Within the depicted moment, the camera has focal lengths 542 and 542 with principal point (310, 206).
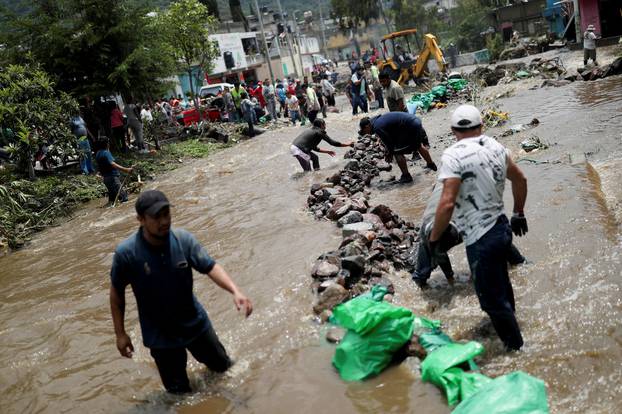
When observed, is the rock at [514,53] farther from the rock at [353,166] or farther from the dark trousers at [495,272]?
the dark trousers at [495,272]

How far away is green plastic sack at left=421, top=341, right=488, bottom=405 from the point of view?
9.80 feet

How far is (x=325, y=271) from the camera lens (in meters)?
5.05

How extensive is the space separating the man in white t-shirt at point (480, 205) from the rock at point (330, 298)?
1.41 metres

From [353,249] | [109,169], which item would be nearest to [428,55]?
[109,169]

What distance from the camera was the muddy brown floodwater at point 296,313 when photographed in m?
3.42

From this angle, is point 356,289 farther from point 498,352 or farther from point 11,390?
point 11,390

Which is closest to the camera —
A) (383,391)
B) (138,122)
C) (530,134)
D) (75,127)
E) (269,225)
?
(383,391)

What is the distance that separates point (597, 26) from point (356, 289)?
25220 millimetres

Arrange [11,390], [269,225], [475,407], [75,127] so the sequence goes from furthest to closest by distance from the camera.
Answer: [75,127] < [269,225] < [11,390] < [475,407]

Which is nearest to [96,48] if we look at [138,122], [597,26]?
[138,122]

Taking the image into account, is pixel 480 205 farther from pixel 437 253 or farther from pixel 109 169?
pixel 109 169

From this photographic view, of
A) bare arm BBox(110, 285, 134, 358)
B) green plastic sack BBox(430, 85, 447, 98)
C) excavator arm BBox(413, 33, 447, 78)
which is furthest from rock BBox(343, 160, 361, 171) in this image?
excavator arm BBox(413, 33, 447, 78)

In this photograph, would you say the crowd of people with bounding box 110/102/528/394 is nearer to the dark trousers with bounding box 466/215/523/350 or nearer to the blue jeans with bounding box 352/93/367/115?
the dark trousers with bounding box 466/215/523/350

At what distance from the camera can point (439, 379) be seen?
316 centimetres
